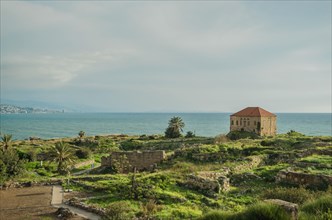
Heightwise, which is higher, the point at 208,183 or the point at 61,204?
the point at 208,183

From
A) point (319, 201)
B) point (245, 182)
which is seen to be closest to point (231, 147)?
point (245, 182)

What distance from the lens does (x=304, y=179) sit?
23672 mm

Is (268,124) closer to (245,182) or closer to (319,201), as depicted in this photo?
(245,182)

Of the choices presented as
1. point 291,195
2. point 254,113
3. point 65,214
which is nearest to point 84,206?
point 65,214

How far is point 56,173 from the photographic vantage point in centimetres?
4106

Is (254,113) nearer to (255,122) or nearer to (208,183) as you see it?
(255,122)

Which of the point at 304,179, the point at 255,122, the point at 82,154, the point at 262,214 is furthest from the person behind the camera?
the point at 255,122

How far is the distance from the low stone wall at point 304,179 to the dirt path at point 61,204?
14.0m

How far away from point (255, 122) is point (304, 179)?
48.0 m

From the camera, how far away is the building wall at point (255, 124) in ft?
231

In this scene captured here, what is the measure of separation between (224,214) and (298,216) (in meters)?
2.46

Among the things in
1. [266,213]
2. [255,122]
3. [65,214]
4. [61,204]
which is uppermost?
[255,122]

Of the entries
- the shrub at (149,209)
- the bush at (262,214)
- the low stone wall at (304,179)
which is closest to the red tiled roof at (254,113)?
the low stone wall at (304,179)

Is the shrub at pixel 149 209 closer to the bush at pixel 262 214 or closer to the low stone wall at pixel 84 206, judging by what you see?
the low stone wall at pixel 84 206
